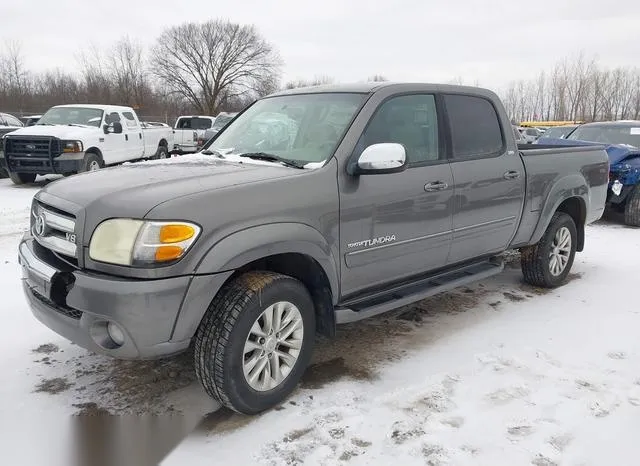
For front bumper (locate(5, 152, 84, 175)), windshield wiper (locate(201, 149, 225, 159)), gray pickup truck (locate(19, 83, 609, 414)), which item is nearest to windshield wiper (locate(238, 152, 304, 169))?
gray pickup truck (locate(19, 83, 609, 414))

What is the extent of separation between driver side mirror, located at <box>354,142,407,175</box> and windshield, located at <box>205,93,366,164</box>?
232mm

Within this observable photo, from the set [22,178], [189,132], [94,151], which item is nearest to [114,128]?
[94,151]

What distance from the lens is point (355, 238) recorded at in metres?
3.35

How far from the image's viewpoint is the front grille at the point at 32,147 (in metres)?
11.4

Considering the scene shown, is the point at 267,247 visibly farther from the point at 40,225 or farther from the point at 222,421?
the point at 40,225

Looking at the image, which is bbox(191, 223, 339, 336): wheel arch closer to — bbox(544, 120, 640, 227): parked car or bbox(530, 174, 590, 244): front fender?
bbox(530, 174, 590, 244): front fender

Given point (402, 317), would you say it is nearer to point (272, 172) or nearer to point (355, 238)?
point (355, 238)

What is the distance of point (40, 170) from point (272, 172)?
10.1m

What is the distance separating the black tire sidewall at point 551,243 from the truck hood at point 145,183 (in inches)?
119

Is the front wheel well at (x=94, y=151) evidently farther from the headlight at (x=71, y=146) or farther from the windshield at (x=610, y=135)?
the windshield at (x=610, y=135)

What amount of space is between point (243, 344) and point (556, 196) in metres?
3.49

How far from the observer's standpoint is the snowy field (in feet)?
8.98

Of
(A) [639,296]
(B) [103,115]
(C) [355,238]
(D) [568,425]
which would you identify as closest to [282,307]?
(C) [355,238]

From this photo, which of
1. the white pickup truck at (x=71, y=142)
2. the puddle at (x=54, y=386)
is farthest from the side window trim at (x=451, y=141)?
the white pickup truck at (x=71, y=142)
